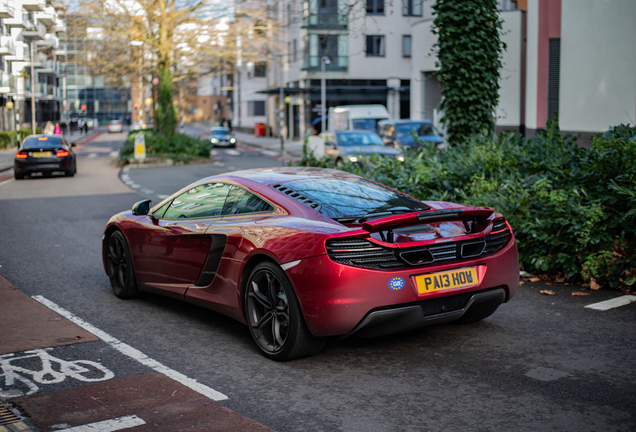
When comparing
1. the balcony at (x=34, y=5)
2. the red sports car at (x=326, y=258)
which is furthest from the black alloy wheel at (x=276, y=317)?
the balcony at (x=34, y=5)

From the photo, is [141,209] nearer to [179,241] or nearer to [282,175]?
[179,241]

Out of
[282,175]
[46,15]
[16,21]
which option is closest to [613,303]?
[282,175]

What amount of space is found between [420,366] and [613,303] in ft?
8.81

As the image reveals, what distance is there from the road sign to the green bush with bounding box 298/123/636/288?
22566 mm

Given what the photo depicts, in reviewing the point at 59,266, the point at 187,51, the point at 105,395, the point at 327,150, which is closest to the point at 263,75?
the point at 187,51

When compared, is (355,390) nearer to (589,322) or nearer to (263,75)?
(589,322)

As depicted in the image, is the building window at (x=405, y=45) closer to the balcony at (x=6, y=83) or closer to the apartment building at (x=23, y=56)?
the apartment building at (x=23, y=56)

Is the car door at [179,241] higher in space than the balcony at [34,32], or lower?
lower

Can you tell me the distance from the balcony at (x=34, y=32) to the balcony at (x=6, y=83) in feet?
20.6

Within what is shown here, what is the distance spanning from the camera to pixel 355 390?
175 inches

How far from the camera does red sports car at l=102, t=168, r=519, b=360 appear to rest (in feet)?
15.4

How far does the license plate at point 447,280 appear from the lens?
4.82 meters

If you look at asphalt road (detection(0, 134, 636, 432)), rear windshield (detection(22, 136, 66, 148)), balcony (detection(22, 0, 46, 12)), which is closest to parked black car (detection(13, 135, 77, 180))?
rear windshield (detection(22, 136, 66, 148))

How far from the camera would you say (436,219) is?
498 centimetres
